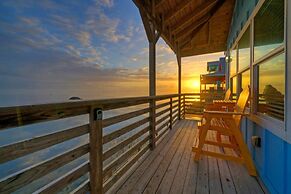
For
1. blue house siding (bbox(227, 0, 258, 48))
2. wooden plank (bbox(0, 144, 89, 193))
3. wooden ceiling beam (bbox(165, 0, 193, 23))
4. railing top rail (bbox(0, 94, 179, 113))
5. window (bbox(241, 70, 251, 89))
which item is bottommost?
wooden plank (bbox(0, 144, 89, 193))

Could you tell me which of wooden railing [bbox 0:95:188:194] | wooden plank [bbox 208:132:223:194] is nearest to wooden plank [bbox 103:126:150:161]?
wooden railing [bbox 0:95:188:194]

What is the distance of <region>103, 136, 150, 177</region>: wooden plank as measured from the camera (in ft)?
5.24

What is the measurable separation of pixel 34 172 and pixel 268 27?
2438 mm

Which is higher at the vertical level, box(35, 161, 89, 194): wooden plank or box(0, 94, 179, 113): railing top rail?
box(0, 94, 179, 113): railing top rail

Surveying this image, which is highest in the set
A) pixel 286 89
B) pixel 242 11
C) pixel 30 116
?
pixel 242 11

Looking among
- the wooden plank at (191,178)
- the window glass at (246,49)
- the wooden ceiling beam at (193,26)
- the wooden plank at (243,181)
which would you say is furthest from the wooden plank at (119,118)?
the wooden ceiling beam at (193,26)

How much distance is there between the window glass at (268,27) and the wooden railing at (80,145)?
1535 mm

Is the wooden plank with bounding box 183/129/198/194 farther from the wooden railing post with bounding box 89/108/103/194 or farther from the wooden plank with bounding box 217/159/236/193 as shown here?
the wooden railing post with bounding box 89/108/103/194

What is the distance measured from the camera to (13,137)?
88cm

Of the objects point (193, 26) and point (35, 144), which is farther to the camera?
point (193, 26)

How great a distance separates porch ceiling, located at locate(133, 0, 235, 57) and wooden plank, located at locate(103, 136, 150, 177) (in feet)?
7.00

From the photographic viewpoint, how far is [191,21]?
4.51 metres

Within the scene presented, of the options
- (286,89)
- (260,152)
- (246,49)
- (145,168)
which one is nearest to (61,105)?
(145,168)

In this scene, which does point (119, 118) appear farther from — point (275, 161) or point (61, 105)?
point (275, 161)
